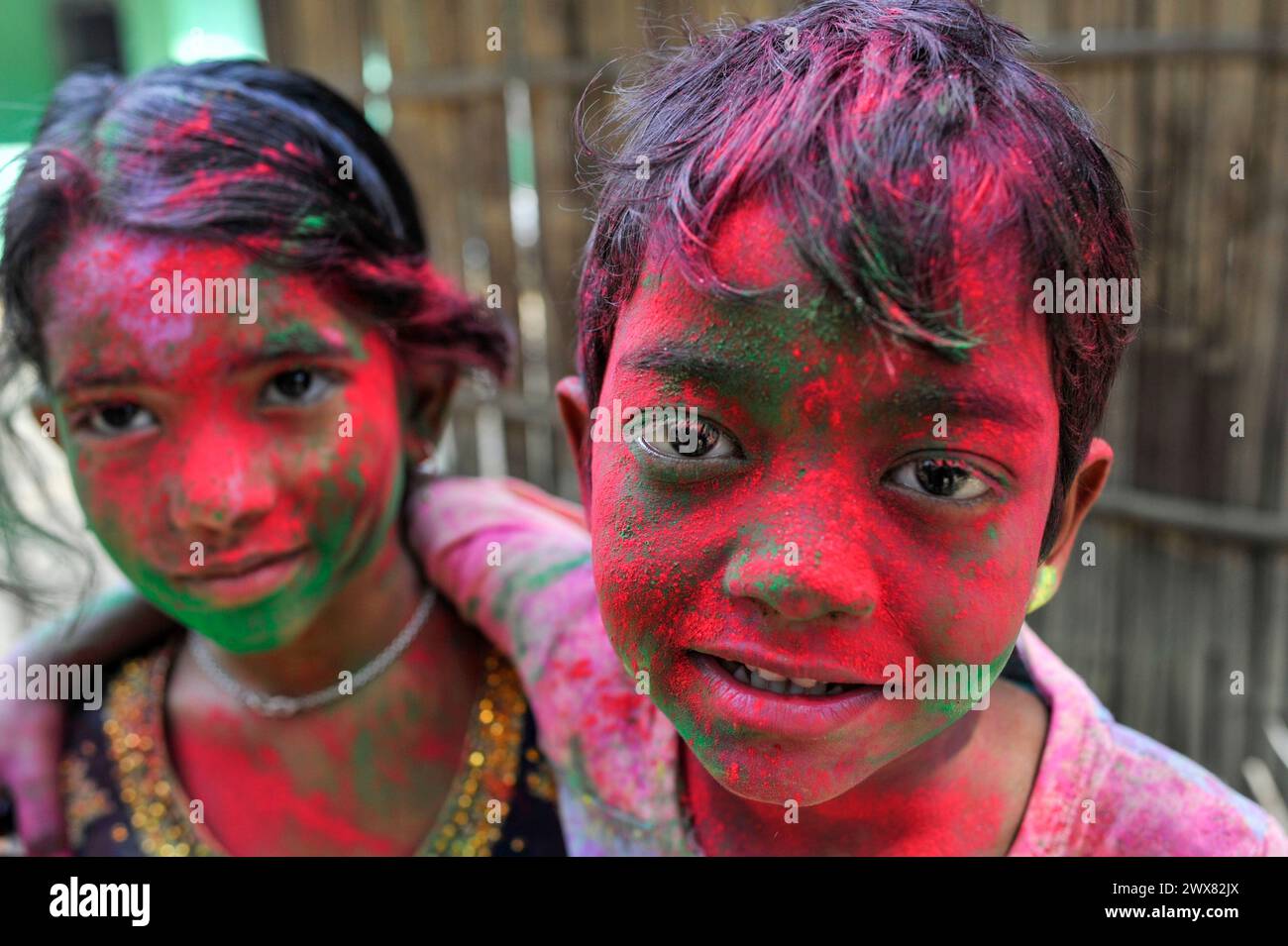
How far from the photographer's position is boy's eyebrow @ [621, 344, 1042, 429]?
25.1 inches

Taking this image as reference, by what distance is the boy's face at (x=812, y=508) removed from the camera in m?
0.64

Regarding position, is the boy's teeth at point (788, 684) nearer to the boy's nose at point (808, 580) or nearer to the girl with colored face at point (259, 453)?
the boy's nose at point (808, 580)

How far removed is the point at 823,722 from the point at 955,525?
145mm

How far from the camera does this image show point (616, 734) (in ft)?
3.24

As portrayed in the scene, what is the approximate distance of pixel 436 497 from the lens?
48.7 inches

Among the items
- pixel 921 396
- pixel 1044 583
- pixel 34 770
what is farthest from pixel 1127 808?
pixel 34 770

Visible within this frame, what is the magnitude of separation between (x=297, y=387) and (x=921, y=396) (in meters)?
0.61

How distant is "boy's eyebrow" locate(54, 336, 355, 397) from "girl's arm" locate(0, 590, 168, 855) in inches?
16.1

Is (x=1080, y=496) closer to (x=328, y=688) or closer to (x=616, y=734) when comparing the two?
(x=616, y=734)

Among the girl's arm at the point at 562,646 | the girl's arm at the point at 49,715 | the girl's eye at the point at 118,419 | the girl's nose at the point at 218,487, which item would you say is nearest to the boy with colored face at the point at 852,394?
the girl's arm at the point at 562,646

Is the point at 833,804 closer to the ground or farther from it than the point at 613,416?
closer to the ground
